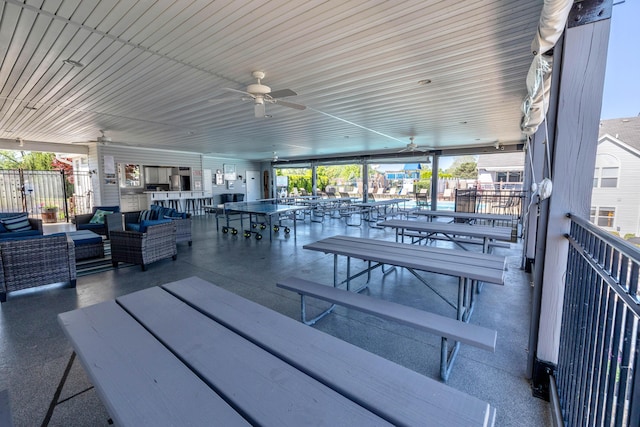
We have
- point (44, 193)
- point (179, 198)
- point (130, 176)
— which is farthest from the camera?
point (179, 198)

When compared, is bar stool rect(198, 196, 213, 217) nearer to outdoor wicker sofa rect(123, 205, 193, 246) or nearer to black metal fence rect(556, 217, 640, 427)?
outdoor wicker sofa rect(123, 205, 193, 246)

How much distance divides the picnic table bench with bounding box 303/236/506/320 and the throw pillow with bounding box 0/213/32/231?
5465 mm

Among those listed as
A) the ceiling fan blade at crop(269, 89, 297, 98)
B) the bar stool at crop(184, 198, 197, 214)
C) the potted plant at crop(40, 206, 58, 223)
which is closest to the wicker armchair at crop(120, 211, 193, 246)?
the ceiling fan blade at crop(269, 89, 297, 98)

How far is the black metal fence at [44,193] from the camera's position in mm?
8523

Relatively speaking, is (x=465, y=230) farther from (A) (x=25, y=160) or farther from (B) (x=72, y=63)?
(A) (x=25, y=160)

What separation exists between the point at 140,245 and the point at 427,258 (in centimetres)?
411

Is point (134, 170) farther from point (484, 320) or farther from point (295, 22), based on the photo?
point (484, 320)

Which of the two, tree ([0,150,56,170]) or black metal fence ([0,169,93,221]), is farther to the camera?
tree ([0,150,56,170])

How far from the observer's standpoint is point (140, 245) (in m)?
4.34

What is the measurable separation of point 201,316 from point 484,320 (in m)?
2.67

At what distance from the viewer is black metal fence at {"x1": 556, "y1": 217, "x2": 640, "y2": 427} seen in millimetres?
789

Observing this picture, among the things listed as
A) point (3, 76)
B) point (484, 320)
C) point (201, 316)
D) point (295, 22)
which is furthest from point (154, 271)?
point (484, 320)

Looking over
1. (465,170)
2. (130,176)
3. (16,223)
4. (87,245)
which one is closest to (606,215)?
(87,245)

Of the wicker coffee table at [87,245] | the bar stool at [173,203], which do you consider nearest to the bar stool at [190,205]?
the bar stool at [173,203]
